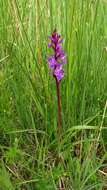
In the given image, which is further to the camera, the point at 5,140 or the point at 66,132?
the point at 5,140

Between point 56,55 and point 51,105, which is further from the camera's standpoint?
point 51,105

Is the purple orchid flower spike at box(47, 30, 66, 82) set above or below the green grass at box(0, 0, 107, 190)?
above

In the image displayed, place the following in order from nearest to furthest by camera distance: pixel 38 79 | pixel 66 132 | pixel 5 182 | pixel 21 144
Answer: pixel 5 182
pixel 66 132
pixel 21 144
pixel 38 79

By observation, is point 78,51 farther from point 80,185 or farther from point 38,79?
point 80,185

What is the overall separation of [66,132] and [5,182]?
28cm

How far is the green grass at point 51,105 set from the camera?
4.77ft

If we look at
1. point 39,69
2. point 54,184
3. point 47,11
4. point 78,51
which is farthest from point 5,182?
point 47,11

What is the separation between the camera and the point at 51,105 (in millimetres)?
1611

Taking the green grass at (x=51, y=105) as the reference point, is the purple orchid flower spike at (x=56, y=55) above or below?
above

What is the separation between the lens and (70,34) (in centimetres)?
161

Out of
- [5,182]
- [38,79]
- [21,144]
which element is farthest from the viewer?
[38,79]

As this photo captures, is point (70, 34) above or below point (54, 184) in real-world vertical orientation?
above

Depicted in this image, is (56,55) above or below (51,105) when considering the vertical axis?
above

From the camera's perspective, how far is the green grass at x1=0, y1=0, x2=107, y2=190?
4.77ft
